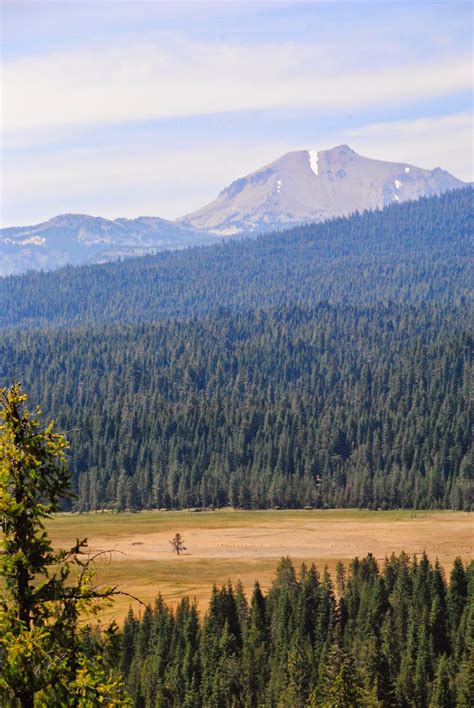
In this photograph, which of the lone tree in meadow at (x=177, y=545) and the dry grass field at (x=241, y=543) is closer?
the dry grass field at (x=241, y=543)

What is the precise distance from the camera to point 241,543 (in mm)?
163500

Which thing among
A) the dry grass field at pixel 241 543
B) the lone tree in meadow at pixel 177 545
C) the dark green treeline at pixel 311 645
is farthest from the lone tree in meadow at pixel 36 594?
the lone tree in meadow at pixel 177 545

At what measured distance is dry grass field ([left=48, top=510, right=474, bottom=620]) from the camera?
13475 centimetres

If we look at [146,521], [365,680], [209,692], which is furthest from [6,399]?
[146,521]

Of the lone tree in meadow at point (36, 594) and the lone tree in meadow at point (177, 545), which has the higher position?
the lone tree in meadow at point (36, 594)

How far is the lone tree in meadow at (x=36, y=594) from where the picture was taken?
61.4ft

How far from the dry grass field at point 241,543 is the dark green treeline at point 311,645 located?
2268 centimetres

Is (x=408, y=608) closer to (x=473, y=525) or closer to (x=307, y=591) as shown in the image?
(x=307, y=591)

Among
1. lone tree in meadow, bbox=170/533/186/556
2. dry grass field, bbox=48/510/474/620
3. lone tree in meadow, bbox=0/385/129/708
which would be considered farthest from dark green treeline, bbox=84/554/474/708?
lone tree in meadow, bbox=170/533/186/556

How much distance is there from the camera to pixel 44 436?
19547 mm

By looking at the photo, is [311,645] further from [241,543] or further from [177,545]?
[241,543]

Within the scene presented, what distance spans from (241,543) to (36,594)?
146166 millimetres

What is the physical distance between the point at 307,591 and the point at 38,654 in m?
76.7

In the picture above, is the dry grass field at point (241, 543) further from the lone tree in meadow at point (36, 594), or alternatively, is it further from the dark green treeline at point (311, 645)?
the lone tree in meadow at point (36, 594)
